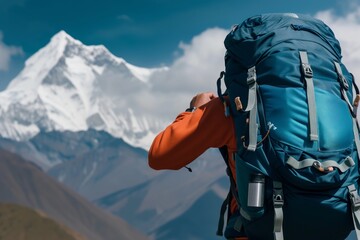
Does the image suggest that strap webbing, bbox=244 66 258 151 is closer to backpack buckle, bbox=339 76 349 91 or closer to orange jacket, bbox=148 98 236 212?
orange jacket, bbox=148 98 236 212

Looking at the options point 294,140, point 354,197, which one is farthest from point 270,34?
point 354,197

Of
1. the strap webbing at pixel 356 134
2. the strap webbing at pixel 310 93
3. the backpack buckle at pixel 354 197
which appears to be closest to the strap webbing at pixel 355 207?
the backpack buckle at pixel 354 197

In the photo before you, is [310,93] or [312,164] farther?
[310,93]

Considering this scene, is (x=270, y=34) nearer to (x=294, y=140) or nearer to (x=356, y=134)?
(x=294, y=140)

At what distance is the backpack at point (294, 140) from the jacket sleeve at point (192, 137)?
0.17 m

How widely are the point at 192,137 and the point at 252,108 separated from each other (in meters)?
0.59

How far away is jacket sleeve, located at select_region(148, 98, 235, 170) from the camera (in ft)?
17.7

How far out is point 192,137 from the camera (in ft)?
17.7

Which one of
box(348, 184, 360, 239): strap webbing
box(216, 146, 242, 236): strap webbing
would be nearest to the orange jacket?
box(216, 146, 242, 236): strap webbing

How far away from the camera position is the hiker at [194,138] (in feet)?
17.7

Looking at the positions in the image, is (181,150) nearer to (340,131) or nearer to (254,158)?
(254,158)

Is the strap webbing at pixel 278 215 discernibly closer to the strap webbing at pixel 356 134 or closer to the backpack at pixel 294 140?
the backpack at pixel 294 140

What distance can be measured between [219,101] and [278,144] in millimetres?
739

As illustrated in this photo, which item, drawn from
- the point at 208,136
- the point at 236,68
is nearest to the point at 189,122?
the point at 208,136
